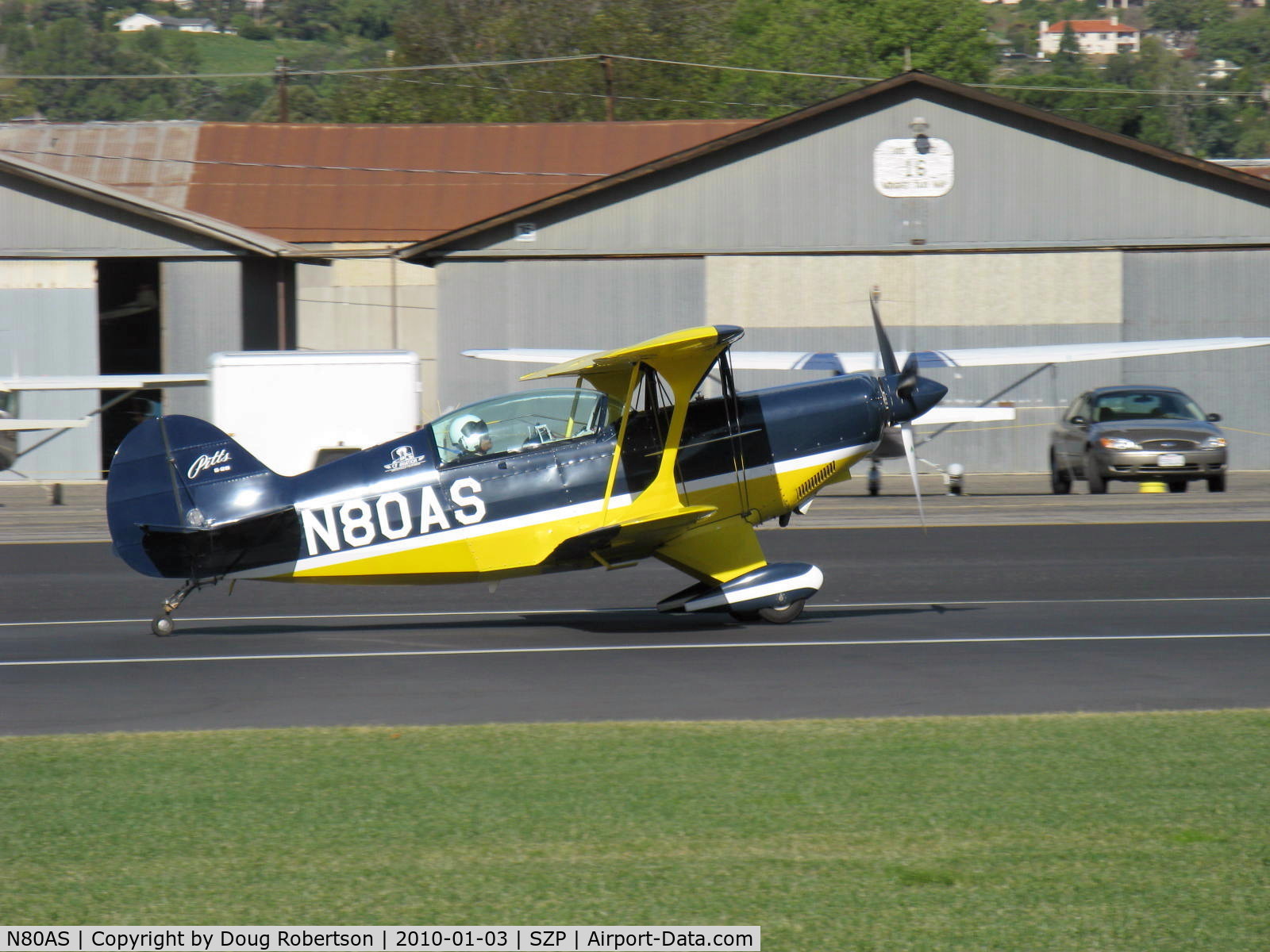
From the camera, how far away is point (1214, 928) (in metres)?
5.05

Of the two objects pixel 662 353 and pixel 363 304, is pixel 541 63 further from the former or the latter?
pixel 662 353

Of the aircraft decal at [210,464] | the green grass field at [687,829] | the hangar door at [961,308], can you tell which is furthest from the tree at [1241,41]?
the green grass field at [687,829]

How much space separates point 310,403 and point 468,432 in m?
13.5

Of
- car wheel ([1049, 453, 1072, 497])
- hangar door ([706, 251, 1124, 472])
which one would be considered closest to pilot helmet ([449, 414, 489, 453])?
car wheel ([1049, 453, 1072, 497])

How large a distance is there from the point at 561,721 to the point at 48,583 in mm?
8918

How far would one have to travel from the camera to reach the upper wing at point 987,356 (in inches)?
594

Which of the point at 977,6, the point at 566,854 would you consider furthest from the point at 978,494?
the point at 977,6

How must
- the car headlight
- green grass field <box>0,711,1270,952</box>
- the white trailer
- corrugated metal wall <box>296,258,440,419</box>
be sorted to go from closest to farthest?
green grass field <box>0,711,1270,952</box> → the car headlight → the white trailer → corrugated metal wall <box>296,258,440,419</box>

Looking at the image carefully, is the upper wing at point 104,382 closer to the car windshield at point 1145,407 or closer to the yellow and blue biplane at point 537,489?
the yellow and blue biplane at point 537,489

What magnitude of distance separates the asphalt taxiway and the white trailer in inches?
309

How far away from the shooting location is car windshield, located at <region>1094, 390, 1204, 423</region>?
2445 cm

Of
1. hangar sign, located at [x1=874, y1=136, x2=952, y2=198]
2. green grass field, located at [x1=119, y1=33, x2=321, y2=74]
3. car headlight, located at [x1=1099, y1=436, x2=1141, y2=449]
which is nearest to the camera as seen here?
car headlight, located at [x1=1099, y1=436, x2=1141, y2=449]

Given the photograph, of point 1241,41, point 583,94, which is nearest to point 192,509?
point 583,94

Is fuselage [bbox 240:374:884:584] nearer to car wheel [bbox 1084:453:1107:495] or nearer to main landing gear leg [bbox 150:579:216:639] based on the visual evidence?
main landing gear leg [bbox 150:579:216:639]
